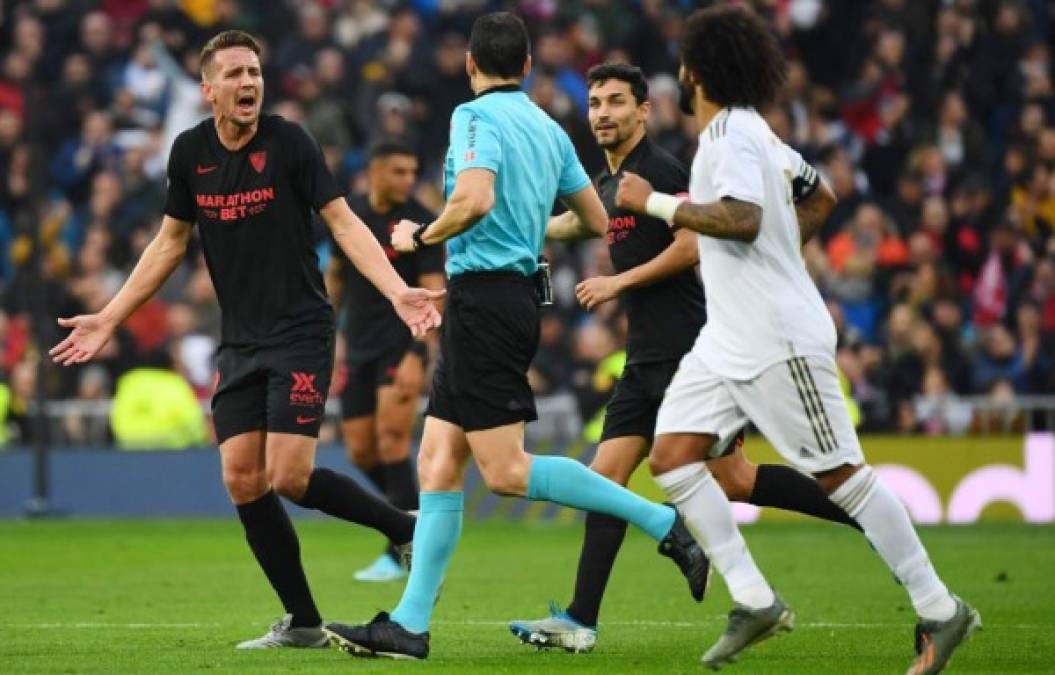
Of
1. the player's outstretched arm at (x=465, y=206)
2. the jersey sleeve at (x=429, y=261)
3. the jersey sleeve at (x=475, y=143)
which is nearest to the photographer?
the player's outstretched arm at (x=465, y=206)

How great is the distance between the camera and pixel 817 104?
21.9 m

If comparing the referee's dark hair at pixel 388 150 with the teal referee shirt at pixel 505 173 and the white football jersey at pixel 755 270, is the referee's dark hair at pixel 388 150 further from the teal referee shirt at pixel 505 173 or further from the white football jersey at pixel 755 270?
the white football jersey at pixel 755 270

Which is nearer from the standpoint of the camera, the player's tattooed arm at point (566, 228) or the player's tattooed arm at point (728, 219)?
the player's tattooed arm at point (728, 219)

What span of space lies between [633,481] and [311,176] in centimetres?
953

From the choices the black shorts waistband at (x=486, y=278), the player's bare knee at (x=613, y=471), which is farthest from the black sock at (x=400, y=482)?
the black shorts waistband at (x=486, y=278)

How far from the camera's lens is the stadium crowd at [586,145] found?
784 inches

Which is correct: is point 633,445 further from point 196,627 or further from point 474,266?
point 196,627

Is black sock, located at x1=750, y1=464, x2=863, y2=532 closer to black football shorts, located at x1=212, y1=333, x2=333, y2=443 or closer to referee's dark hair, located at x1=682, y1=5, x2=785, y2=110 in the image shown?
black football shorts, located at x1=212, y1=333, x2=333, y2=443

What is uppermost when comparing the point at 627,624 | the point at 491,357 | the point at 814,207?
the point at 814,207

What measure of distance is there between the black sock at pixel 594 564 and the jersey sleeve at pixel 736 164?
2.05 m

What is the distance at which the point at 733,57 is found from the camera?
725 centimetres

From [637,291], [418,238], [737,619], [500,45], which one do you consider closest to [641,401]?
[637,291]

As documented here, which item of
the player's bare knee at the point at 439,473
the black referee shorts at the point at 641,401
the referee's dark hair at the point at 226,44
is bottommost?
the player's bare knee at the point at 439,473

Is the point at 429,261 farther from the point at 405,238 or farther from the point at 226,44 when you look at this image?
the point at 405,238
